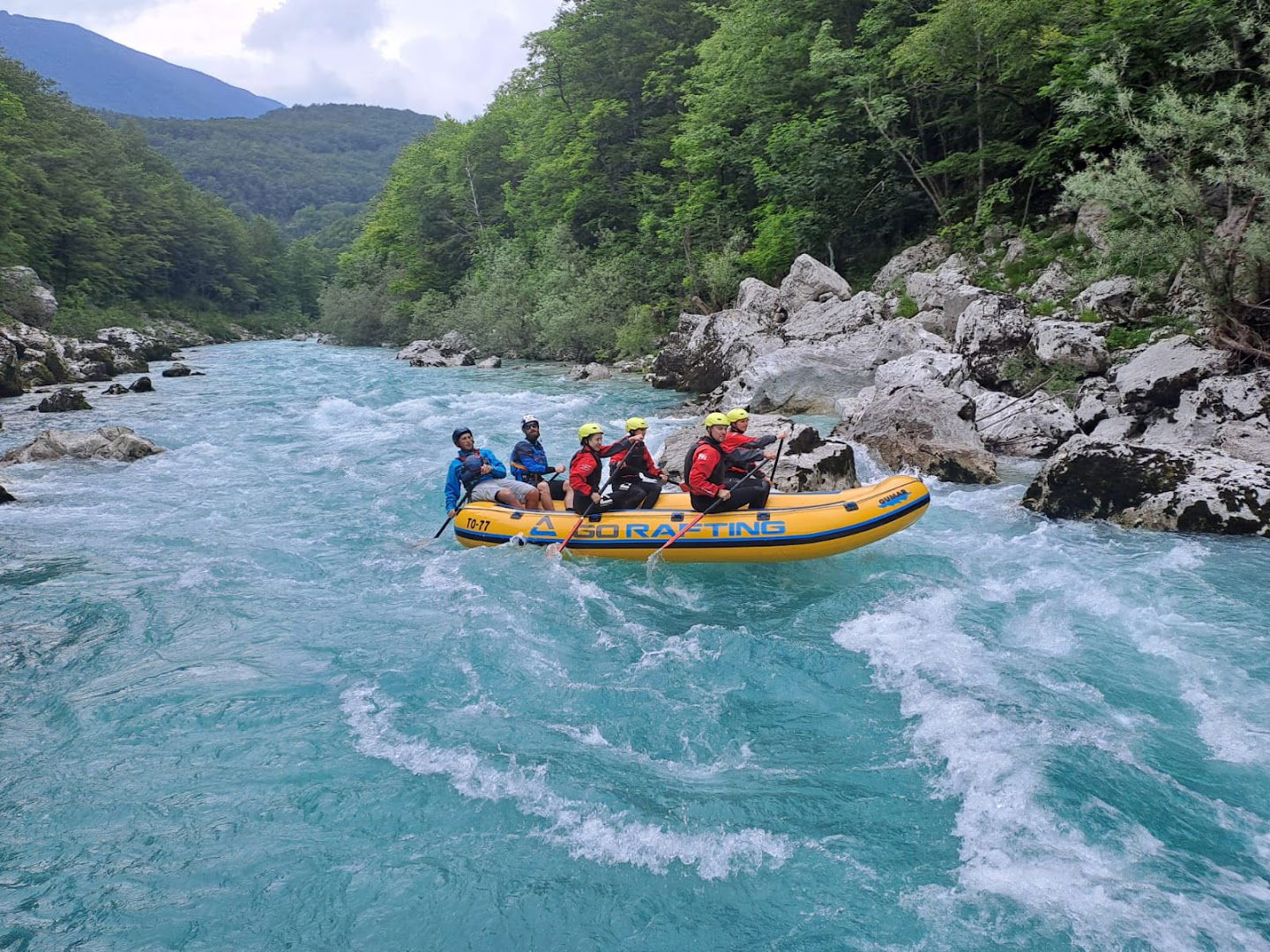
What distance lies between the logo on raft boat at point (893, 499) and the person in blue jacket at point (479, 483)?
4.00 m

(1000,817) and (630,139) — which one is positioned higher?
(630,139)

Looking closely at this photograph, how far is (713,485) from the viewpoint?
8.02m

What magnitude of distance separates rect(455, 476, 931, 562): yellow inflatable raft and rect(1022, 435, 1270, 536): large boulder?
2.42 metres

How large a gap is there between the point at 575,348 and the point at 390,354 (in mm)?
12760

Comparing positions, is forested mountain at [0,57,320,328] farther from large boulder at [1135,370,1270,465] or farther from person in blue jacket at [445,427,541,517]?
large boulder at [1135,370,1270,465]

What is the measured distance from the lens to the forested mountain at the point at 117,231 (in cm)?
4019

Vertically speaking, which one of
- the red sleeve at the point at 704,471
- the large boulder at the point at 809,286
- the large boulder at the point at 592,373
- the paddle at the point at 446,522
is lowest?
the paddle at the point at 446,522

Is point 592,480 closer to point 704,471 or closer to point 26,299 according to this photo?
point 704,471

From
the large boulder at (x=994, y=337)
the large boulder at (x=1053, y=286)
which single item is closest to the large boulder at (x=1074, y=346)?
the large boulder at (x=994, y=337)

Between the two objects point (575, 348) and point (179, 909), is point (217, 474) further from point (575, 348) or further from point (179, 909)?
point (575, 348)

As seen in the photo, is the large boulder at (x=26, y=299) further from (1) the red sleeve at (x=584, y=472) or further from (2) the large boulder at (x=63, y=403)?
(1) the red sleeve at (x=584, y=472)

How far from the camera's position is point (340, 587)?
8258 millimetres

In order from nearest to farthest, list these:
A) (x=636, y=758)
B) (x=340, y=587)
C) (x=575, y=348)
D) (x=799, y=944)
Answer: (x=799, y=944), (x=636, y=758), (x=340, y=587), (x=575, y=348)

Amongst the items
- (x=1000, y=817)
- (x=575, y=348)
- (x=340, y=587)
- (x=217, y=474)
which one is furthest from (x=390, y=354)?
(x=1000, y=817)
